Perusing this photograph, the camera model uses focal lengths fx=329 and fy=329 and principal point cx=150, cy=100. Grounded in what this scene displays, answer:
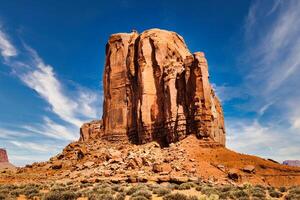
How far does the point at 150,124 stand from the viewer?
56719mm

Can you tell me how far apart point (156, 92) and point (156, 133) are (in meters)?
7.59

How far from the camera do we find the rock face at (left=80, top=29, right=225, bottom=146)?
157 feet

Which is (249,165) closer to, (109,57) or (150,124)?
(150,124)

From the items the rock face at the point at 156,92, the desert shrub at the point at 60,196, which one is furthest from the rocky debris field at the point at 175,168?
the desert shrub at the point at 60,196

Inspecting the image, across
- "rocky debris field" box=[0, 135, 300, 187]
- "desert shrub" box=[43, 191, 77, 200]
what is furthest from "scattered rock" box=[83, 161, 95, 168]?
"desert shrub" box=[43, 191, 77, 200]

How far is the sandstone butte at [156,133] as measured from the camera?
39.2 metres

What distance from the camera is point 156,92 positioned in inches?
2317

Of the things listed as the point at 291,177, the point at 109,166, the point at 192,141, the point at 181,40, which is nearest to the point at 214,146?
the point at 192,141

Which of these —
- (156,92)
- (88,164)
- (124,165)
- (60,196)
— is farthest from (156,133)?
(60,196)

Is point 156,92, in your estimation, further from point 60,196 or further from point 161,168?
point 60,196

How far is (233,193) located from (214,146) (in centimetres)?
2425

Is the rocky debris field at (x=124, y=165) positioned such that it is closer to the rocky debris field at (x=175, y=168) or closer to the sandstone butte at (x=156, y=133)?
the rocky debris field at (x=175, y=168)

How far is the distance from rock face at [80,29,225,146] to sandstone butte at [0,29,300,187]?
0.14 metres

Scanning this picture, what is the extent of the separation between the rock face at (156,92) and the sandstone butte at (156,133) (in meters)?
0.14
